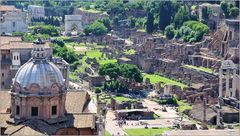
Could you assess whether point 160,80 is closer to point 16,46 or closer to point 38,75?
point 16,46

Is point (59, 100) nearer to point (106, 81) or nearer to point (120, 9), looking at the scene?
point (106, 81)

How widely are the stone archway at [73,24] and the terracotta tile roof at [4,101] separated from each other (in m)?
62.9

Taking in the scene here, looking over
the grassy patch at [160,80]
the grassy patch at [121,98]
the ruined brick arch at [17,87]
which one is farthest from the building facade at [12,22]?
the ruined brick arch at [17,87]

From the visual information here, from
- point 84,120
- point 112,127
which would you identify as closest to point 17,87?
point 84,120

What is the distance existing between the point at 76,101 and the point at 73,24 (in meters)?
64.8

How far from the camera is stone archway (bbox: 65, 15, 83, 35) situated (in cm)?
9519

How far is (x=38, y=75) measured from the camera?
94.6 feet

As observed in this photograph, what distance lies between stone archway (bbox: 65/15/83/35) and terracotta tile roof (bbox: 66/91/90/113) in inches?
2472

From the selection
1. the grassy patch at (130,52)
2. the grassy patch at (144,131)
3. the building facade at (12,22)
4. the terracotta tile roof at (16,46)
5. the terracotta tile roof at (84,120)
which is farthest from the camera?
the building facade at (12,22)

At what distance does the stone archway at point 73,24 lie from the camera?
312 ft

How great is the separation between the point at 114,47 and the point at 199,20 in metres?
13.1

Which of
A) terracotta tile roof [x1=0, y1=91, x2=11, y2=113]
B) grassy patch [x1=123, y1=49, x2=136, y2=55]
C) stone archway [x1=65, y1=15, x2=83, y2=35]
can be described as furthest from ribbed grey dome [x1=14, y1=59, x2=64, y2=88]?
stone archway [x1=65, y1=15, x2=83, y2=35]

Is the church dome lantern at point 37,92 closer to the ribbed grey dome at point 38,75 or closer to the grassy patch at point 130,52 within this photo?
the ribbed grey dome at point 38,75

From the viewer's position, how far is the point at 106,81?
56.6 m
